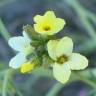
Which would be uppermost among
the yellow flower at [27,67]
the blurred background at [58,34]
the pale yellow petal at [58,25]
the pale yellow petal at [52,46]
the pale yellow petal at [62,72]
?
the pale yellow petal at [58,25]

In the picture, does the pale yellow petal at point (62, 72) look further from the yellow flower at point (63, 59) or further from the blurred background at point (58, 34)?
the blurred background at point (58, 34)

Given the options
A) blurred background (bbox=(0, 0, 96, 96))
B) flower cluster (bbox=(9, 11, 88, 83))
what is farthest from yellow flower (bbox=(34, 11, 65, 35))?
blurred background (bbox=(0, 0, 96, 96))

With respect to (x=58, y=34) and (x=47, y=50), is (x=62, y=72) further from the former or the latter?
(x=58, y=34)

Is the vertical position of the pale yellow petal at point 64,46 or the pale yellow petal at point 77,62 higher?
the pale yellow petal at point 64,46

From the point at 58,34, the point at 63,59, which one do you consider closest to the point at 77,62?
the point at 63,59

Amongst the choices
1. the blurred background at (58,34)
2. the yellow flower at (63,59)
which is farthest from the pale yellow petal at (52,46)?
the blurred background at (58,34)

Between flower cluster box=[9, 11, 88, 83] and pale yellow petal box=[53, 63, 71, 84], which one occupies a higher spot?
flower cluster box=[9, 11, 88, 83]

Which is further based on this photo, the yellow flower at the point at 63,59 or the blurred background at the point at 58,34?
the blurred background at the point at 58,34

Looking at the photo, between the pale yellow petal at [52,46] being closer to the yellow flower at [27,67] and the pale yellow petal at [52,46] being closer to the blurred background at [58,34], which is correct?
the yellow flower at [27,67]

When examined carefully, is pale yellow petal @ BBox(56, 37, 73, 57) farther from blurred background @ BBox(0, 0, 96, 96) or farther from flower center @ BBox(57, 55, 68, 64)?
blurred background @ BBox(0, 0, 96, 96)
